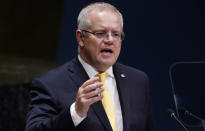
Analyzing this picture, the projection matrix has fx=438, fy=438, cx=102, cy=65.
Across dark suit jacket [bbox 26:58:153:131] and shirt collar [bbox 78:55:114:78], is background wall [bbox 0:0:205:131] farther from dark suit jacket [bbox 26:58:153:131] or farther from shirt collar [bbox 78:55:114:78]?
shirt collar [bbox 78:55:114:78]

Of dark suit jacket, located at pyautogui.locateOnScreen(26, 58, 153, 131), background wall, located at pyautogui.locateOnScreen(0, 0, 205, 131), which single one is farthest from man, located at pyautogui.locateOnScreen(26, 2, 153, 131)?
background wall, located at pyautogui.locateOnScreen(0, 0, 205, 131)

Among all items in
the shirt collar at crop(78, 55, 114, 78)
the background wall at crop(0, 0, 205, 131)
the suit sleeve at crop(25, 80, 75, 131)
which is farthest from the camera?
the background wall at crop(0, 0, 205, 131)

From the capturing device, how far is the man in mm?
1640

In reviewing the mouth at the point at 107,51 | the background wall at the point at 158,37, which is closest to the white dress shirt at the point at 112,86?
the mouth at the point at 107,51

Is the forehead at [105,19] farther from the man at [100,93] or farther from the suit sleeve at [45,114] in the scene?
the suit sleeve at [45,114]

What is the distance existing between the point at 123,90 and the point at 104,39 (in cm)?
26

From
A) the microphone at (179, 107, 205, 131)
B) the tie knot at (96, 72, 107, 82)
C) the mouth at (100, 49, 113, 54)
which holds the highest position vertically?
the mouth at (100, 49, 113, 54)

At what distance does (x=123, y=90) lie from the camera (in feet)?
5.98

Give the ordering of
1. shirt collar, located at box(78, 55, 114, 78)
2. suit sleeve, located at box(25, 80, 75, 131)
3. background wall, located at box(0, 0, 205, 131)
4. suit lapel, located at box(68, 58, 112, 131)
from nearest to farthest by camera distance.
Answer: suit sleeve, located at box(25, 80, 75, 131)
suit lapel, located at box(68, 58, 112, 131)
shirt collar, located at box(78, 55, 114, 78)
background wall, located at box(0, 0, 205, 131)

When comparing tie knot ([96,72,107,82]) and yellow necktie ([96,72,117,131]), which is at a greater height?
tie knot ([96,72,107,82])

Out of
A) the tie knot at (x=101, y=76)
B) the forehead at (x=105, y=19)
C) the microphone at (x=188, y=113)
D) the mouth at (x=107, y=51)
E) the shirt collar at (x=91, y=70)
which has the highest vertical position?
the forehead at (x=105, y=19)

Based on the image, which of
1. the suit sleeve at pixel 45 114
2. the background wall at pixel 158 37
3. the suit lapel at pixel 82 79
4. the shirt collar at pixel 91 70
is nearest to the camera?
the suit sleeve at pixel 45 114

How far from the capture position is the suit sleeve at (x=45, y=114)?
1562 mm

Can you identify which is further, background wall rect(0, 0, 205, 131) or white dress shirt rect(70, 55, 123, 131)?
background wall rect(0, 0, 205, 131)
